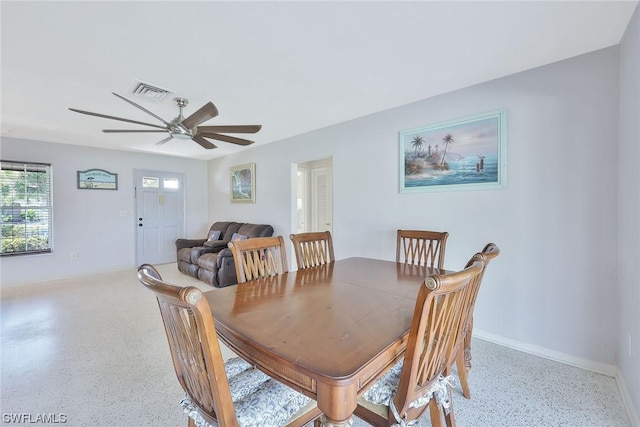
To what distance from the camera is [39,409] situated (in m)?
1.67

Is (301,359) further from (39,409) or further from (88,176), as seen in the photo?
(88,176)

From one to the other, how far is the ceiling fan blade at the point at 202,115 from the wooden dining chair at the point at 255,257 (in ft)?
3.64

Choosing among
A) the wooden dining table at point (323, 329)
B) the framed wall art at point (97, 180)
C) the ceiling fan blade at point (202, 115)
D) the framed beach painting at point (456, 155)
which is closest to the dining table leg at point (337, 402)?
the wooden dining table at point (323, 329)

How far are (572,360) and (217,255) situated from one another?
407 centimetres

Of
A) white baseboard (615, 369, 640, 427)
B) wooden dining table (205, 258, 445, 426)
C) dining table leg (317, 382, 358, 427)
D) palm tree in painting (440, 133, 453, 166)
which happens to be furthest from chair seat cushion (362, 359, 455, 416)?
palm tree in painting (440, 133, 453, 166)

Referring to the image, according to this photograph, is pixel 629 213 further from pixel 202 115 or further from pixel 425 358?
pixel 202 115

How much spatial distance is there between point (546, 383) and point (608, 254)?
3.31 feet

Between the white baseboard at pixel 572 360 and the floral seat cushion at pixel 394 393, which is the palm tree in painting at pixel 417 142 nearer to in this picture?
the white baseboard at pixel 572 360

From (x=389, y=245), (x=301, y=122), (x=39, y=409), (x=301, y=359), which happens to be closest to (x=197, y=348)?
(x=301, y=359)

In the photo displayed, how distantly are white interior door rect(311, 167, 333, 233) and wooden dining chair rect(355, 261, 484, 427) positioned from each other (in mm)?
4389

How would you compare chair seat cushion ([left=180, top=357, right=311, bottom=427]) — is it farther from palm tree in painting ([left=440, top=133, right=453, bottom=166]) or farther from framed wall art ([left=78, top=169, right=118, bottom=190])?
framed wall art ([left=78, top=169, right=118, bottom=190])

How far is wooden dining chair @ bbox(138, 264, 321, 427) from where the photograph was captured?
0.76 m

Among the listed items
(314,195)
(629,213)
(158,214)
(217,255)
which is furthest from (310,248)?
(158,214)

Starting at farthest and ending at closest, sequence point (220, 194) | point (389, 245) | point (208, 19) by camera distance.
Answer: point (220, 194) → point (389, 245) → point (208, 19)
